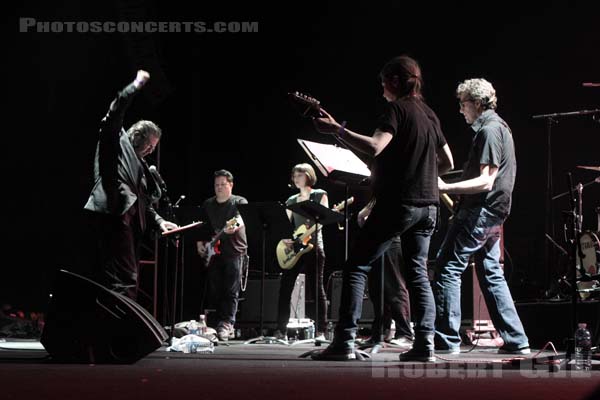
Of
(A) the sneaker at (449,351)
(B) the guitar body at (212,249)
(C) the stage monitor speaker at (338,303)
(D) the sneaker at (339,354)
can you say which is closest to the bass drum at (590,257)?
(C) the stage monitor speaker at (338,303)

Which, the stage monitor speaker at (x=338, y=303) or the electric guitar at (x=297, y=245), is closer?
the electric guitar at (x=297, y=245)

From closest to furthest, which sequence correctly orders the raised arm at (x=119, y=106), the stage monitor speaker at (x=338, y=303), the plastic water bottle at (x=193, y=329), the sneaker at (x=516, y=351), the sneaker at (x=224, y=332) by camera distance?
1. the raised arm at (x=119, y=106)
2. the sneaker at (x=516, y=351)
3. the plastic water bottle at (x=193, y=329)
4. the sneaker at (x=224, y=332)
5. the stage monitor speaker at (x=338, y=303)

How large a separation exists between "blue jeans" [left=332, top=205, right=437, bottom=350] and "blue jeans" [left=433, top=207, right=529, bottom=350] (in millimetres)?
830

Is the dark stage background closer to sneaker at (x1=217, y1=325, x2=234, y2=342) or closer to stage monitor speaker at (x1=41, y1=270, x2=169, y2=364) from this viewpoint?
sneaker at (x1=217, y1=325, x2=234, y2=342)

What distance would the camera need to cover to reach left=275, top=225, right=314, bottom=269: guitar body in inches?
332

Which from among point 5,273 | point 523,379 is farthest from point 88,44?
point 523,379

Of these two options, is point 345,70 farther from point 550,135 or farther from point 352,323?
point 352,323

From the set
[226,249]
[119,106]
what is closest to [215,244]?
[226,249]

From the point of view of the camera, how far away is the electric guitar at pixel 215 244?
8740 millimetres

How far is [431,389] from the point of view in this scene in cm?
335

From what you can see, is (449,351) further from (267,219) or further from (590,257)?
(590,257)

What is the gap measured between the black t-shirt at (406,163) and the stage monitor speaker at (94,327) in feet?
5.31

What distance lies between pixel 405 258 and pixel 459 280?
996 mm

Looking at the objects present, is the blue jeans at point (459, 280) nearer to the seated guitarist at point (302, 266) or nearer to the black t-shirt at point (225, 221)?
the seated guitarist at point (302, 266)
